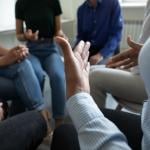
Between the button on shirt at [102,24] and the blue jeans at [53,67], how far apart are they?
1.09 feet

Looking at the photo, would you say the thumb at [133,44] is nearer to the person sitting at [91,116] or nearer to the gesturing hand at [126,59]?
the gesturing hand at [126,59]

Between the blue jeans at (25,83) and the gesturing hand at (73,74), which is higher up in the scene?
the gesturing hand at (73,74)

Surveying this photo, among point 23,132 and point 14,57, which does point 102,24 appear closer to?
point 14,57

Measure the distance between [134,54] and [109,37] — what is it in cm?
74

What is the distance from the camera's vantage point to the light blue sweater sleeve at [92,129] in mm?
588

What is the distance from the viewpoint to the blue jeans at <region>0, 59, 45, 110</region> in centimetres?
149

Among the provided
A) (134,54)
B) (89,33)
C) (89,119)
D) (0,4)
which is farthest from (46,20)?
(89,119)

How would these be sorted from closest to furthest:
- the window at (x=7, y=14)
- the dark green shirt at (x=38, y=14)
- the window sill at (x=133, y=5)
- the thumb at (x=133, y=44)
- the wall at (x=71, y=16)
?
the thumb at (x=133, y=44) → the dark green shirt at (x=38, y=14) → the window at (x=7, y=14) → the wall at (x=71, y=16) → the window sill at (x=133, y=5)

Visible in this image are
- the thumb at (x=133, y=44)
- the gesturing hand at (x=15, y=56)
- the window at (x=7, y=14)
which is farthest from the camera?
the window at (x=7, y=14)

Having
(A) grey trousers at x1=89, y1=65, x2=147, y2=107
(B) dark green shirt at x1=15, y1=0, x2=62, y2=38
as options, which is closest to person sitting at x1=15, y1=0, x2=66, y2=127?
(B) dark green shirt at x1=15, y1=0, x2=62, y2=38

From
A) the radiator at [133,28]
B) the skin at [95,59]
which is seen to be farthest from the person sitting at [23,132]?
the radiator at [133,28]

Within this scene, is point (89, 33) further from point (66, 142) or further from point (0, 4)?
point (66, 142)

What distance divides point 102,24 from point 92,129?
4.74 feet

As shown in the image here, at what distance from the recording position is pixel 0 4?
7.59 feet
